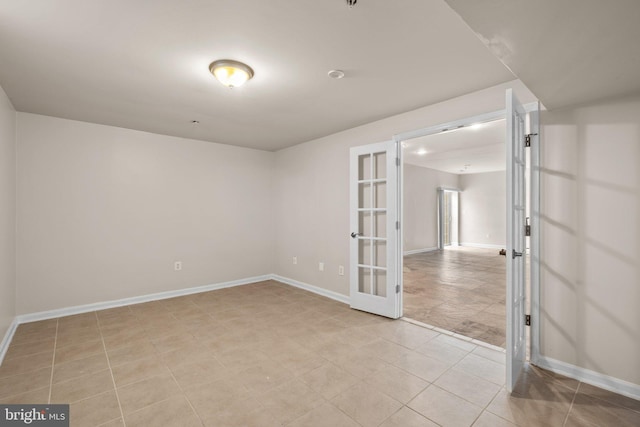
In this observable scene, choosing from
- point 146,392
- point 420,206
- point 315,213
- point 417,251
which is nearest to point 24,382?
point 146,392

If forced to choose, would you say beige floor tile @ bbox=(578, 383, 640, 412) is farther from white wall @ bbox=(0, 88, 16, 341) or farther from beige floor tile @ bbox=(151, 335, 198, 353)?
white wall @ bbox=(0, 88, 16, 341)

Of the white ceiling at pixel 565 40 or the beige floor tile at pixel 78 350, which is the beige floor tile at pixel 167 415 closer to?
the beige floor tile at pixel 78 350

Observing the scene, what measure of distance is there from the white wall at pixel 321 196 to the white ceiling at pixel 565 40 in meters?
1.10

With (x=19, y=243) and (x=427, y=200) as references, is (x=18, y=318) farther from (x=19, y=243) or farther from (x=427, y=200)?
(x=427, y=200)

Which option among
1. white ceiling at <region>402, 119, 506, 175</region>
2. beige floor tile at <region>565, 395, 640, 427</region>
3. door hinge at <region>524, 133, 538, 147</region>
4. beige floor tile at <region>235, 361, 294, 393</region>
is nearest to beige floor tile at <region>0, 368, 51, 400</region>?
beige floor tile at <region>235, 361, 294, 393</region>

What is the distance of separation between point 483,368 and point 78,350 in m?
3.60

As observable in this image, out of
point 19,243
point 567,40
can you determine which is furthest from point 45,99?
point 567,40

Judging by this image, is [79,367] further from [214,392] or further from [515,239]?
[515,239]

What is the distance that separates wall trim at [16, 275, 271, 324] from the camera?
11.2 ft

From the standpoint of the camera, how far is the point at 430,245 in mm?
9234

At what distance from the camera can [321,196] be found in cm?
454

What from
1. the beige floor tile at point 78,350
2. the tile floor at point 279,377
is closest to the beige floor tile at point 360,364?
the tile floor at point 279,377

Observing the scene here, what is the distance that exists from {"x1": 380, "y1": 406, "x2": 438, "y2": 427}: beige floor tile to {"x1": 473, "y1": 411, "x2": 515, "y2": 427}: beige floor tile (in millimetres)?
273

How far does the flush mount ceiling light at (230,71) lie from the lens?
88.0 inches
